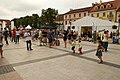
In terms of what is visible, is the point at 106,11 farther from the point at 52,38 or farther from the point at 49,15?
the point at 52,38

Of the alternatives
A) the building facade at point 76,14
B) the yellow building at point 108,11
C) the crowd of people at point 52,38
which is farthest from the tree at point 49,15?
the crowd of people at point 52,38

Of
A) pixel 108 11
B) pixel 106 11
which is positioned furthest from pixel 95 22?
pixel 106 11

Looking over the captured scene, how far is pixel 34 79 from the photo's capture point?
445 centimetres

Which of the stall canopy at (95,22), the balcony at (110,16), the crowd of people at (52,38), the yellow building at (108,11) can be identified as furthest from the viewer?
the balcony at (110,16)

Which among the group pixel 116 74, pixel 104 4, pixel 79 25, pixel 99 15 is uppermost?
pixel 104 4

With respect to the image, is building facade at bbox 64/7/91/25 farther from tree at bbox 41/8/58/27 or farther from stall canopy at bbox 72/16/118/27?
stall canopy at bbox 72/16/118/27

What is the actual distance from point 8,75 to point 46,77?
4.87 ft

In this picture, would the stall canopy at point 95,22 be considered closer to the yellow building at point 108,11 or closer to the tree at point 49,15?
the yellow building at point 108,11

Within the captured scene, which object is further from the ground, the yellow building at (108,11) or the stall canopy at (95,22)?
the yellow building at (108,11)

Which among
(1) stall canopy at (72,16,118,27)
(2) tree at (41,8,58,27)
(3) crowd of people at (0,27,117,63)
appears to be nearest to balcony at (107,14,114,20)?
(1) stall canopy at (72,16,118,27)

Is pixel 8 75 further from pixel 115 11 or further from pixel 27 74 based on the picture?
pixel 115 11

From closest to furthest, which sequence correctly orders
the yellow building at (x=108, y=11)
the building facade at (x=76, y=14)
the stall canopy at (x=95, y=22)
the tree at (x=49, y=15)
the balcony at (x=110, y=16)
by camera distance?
the stall canopy at (x=95, y=22) < the yellow building at (x=108, y=11) < the balcony at (x=110, y=16) < the building facade at (x=76, y=14) < the tree at (x=49, y=15)

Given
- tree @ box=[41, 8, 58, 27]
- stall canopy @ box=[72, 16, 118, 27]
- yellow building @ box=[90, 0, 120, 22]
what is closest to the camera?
stall canopy @ box=[72, 16, 118, 27]

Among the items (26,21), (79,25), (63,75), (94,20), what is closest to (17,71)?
(63,75)
